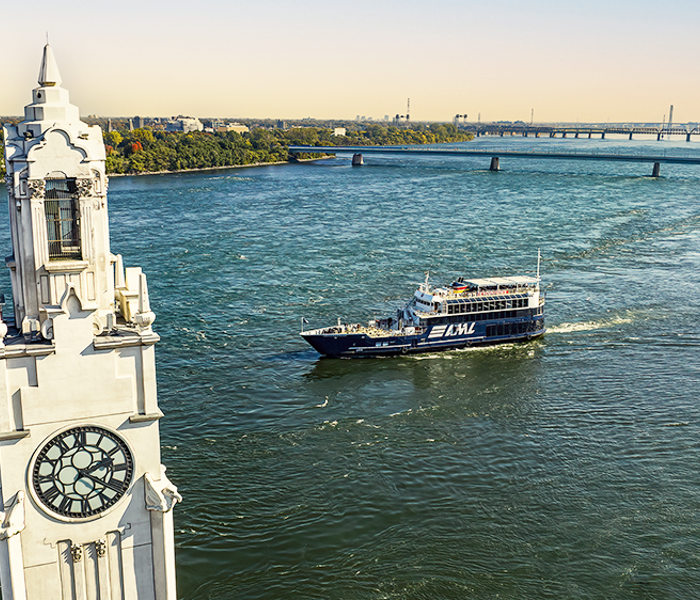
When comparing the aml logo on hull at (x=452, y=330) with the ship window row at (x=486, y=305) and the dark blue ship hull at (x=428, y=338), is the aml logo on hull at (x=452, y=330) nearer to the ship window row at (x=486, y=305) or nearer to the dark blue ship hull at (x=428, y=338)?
the dark blue ship hull at (x=428, y=338)

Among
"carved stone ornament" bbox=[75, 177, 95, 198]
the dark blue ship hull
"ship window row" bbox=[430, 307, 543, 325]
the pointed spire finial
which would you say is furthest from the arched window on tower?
"ship window row" bbox=[430, 307, 543, 325]

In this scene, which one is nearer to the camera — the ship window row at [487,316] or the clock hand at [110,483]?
the clock hand at [110,483]

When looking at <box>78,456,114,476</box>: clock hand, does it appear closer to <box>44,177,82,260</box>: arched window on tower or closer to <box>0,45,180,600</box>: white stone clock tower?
<box>0,45,180,600</box>: white stone clock tower

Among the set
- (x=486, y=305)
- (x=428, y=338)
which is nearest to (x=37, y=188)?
(x=428, y=338)

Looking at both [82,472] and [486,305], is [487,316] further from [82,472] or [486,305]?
[82,472]

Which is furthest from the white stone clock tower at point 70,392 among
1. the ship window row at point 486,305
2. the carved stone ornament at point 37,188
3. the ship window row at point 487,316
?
the ship window row at point 486,305

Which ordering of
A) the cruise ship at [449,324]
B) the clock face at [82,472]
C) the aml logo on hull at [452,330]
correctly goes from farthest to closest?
1. the aml logo on hull at [452,330]
2. the cruise ship at [449,324]
3. the clock face at [82,472]

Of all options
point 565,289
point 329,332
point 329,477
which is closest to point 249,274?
point 329,332
